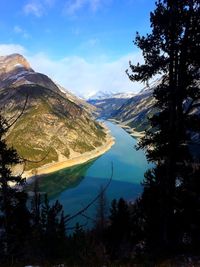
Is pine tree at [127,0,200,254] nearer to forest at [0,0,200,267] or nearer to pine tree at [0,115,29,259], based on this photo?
forest at [0,0,200,267]

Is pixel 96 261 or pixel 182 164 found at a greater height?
pixel 182 164

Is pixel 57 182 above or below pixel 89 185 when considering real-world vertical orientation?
above

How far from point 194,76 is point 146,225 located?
22459 millimetres

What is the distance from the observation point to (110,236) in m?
48.0

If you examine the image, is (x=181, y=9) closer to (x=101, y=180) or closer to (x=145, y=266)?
(x=145, y=266)

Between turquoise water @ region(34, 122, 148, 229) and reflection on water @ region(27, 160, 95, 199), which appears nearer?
turquoise water @ region(34, 122, 148, 229)

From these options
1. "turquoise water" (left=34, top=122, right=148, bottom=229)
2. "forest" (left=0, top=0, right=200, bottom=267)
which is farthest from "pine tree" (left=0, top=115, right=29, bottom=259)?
"turquoise water" (left=34, top=122, right=148, bottom=229)

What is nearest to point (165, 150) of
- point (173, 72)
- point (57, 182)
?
point (173, 72)

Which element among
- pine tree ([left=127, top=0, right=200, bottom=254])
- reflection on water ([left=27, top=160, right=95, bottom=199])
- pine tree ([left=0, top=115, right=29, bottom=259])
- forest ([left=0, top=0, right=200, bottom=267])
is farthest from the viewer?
reflection on water ([left=27, top=160, right=95, bottom=199])

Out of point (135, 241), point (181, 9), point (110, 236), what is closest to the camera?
point (181, 9)

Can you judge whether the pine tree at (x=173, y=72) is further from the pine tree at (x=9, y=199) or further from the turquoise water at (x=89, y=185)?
the turquoise water at (x=89, y=185)

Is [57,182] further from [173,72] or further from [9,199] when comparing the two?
[173,72]

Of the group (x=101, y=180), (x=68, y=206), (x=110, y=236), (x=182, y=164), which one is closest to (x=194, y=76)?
(x=182, y=164)

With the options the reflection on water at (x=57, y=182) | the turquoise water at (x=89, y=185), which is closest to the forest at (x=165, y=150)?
the turquoise water at (x=89, y=185)
